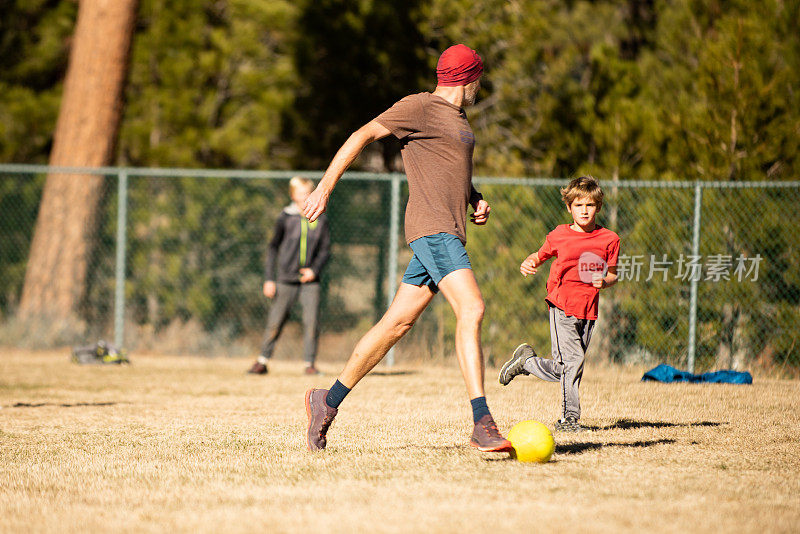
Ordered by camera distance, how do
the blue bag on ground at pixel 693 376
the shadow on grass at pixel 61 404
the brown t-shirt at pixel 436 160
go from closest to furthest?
the brown t-shirt at pixel 436 160, the shadow on grass at pixel 61 404, the blue bag on ground at pixel 693 376

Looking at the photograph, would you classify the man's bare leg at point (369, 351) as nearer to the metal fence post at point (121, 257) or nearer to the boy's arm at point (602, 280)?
the boy's arm at point (602, 280)

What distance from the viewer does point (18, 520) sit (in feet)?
12.3

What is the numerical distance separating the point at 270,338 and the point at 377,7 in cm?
583

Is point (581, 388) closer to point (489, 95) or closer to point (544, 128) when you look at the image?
point (544, 128)

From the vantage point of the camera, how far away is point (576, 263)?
19.7ft

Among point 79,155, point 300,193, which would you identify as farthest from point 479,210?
point 79,155

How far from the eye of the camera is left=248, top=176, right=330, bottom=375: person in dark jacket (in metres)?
9.52

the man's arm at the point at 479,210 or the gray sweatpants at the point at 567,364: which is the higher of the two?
the man's arm at the point at 479,210

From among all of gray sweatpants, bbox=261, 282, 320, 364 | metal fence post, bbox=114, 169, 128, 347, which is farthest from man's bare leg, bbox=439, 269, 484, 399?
metal fence post, bbox=114, 169, 128, 347

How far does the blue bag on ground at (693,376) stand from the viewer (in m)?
9.09

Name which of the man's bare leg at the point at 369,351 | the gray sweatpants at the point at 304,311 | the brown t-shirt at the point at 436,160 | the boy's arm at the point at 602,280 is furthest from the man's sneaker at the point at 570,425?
the gray sweatpants at the point at 304,311

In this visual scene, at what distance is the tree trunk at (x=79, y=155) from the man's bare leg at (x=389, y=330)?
8.19m

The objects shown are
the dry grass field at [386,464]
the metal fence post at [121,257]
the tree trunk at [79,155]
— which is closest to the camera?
the dry grass field at [386,464]

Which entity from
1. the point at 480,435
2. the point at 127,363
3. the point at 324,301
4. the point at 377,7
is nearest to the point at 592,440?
the point at 480,435
